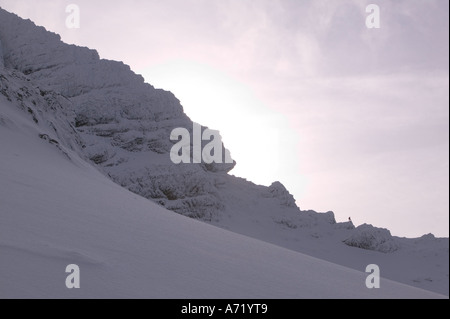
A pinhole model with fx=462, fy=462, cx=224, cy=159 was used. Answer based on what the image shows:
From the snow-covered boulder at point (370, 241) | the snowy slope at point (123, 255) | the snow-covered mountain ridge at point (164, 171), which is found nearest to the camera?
the snowy slope at point (123, 255)

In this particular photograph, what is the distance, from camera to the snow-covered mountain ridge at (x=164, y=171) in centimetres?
4575

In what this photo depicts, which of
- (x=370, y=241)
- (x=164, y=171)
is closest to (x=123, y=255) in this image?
(x=164, y=171)

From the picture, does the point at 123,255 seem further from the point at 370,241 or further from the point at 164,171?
the point at 370,241

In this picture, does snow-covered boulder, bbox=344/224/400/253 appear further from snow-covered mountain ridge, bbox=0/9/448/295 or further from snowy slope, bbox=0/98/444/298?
snowy slope, bbox=0/98/444/298

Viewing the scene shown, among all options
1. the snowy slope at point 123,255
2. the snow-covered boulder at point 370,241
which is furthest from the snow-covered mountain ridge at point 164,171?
the snowy slope at point 123,255

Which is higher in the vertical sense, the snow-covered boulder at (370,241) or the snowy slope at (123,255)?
the snow-covered boulder at (370,241)

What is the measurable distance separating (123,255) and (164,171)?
4036cm

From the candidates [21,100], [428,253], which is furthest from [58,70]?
[428,253]

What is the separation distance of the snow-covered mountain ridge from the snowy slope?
34.0 metres

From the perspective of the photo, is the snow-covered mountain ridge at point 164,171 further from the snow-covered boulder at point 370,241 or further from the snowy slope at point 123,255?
the snowy slope at point 123,255

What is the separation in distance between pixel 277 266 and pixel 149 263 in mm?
2602

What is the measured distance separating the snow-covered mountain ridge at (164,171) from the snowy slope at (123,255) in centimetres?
3403

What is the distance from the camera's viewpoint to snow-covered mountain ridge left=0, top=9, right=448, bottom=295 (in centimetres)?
4575
